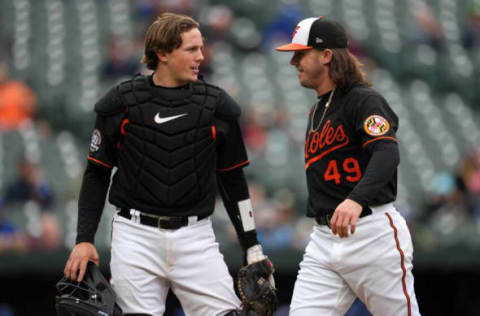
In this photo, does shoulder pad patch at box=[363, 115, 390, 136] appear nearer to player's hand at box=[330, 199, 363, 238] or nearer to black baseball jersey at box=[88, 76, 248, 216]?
player's hand at box=[330, 199, 363, 238]

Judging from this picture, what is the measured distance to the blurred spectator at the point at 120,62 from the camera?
10.2 metres

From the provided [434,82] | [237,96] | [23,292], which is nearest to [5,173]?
[23,292]

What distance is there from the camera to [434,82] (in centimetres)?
1166

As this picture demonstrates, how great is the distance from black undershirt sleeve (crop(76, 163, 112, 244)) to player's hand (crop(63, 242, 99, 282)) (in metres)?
0.07

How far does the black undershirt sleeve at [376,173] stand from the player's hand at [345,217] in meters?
0.05

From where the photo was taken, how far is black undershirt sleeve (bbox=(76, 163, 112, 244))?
390cm

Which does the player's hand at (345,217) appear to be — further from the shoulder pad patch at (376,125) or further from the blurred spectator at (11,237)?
the blurred spectator at (11,237)

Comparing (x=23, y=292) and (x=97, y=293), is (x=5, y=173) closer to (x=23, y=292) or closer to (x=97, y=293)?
(x=23, y=292)

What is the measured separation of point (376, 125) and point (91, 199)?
1.32m

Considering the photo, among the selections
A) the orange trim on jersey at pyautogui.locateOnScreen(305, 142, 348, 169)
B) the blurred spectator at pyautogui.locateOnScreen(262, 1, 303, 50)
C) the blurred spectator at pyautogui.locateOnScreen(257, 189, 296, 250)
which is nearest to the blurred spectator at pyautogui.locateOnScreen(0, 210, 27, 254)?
the blurred spectator at pyautogui.locateOnScreen(257, 189, 296, 250)

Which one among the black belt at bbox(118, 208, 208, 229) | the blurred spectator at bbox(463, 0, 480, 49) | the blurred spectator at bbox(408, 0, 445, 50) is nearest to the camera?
the black belt at bbox(118, 208, 208, 229)

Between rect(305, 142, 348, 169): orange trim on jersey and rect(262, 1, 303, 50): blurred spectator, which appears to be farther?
rect(262, 1, 303, 50): blurred spectator

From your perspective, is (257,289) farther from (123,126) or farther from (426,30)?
(426,30)

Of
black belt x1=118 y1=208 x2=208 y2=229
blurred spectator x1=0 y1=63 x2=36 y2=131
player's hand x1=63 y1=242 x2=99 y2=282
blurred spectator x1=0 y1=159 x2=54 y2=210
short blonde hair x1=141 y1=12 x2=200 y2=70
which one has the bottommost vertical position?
blurred spectator x1=0 y1=159 x2=54 y2=210
